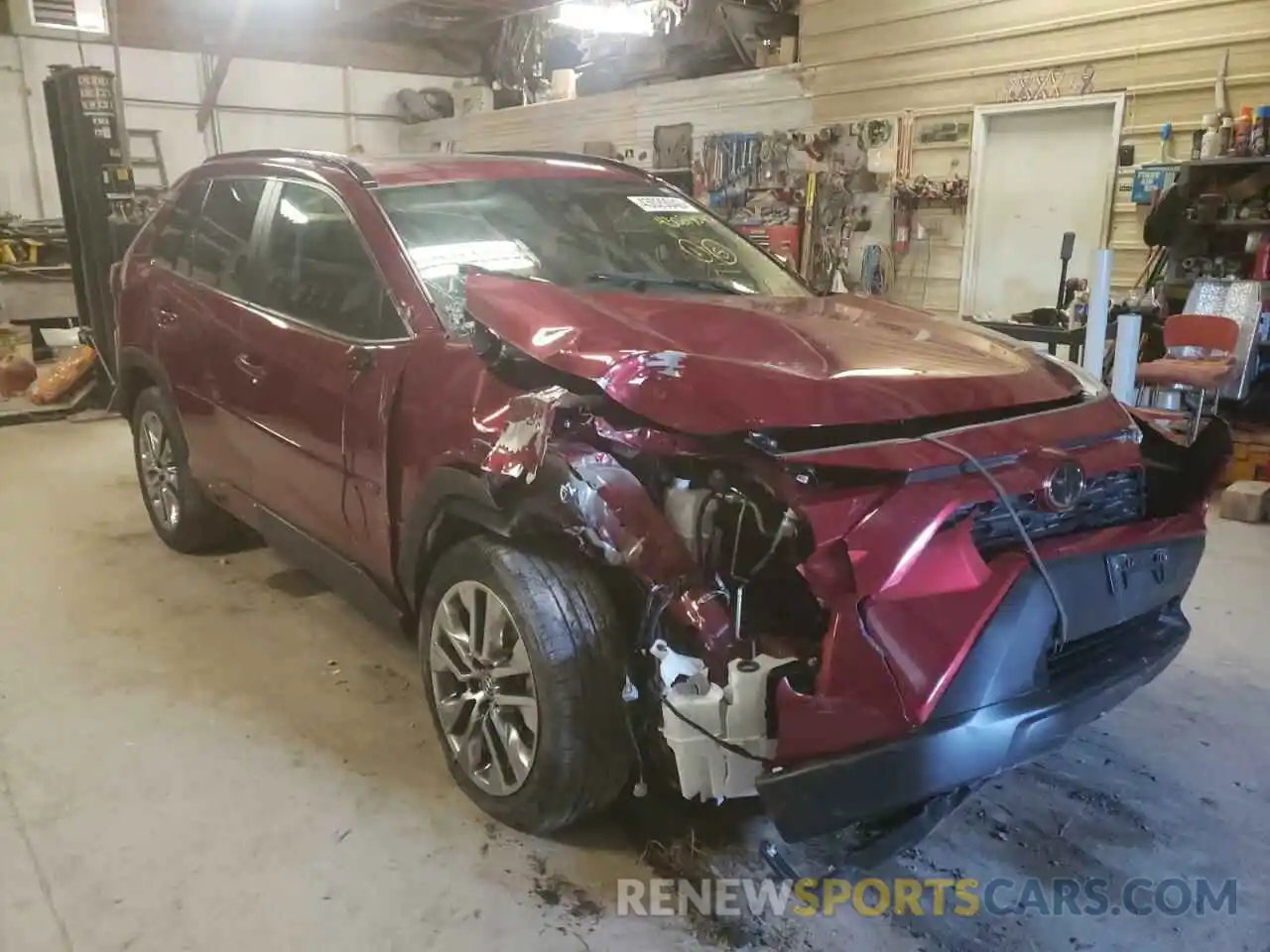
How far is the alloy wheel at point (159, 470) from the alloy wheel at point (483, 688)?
2.10m

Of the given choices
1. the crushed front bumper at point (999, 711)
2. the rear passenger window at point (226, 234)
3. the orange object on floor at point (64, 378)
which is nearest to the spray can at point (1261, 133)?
the crushed front bumper at point (999, 711)

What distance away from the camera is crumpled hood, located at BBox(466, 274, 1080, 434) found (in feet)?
6.18

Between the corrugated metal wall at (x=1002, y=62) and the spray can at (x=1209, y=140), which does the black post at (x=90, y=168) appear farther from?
the spray can at (x=1209, y=140)

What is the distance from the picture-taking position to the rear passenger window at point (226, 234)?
3.30 metres

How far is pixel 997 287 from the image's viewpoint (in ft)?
24.7

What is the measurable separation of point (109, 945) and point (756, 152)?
8069 millimetres

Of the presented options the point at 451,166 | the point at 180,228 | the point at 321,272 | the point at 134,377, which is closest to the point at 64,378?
the point at 134,377

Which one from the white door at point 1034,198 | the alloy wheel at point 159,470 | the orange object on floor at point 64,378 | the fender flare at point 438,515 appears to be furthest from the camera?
the orange object on floor at point 64,378

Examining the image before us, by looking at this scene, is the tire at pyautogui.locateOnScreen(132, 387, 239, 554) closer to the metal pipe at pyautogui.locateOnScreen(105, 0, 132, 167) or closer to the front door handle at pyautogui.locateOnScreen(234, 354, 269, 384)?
the front door handle at pyautogui.locateOnScreen(234, 354, 269, 384)

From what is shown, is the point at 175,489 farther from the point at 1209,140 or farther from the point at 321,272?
the point at 1209,140

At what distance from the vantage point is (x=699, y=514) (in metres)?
1.90

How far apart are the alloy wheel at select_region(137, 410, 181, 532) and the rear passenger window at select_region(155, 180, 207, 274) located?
2.12 ft

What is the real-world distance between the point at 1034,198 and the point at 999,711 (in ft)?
20.6

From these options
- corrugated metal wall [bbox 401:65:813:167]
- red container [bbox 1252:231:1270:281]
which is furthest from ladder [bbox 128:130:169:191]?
red container [bbox 1252:231:1270:281]
